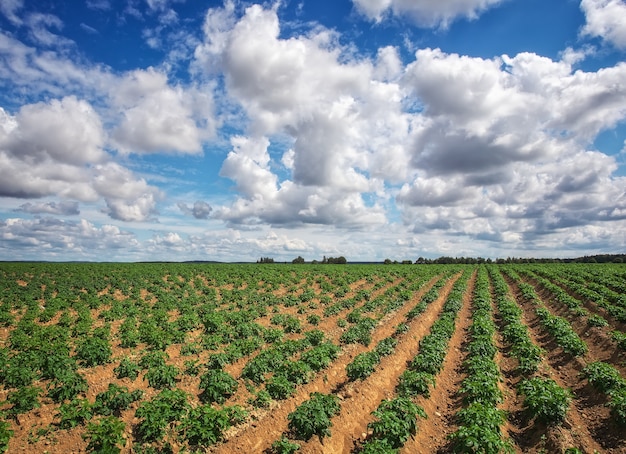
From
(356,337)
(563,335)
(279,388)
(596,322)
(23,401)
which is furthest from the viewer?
(596,322)

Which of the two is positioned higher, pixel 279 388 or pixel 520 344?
pixel 520 344

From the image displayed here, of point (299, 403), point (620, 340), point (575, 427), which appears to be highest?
point (620, 340)

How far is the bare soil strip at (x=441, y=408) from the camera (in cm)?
941

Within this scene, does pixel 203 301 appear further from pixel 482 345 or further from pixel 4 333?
pixel 482 345

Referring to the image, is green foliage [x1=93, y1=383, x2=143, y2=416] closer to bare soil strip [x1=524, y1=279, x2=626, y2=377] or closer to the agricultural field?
the agricultural field

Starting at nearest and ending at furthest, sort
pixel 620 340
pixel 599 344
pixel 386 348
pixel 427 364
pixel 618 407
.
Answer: pixel 618 407
pixel 427 364
pixel 386 348
pixel 620 340
pixel 599 344

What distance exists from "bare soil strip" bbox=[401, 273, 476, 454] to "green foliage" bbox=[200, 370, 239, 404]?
5.67 meters

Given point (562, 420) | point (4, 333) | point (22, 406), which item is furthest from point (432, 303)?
point (4, 333)

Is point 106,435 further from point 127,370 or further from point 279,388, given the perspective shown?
point 127,370

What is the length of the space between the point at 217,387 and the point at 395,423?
228 inches

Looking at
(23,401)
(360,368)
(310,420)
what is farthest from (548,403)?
(23,401)

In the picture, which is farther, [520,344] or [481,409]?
[520,344]

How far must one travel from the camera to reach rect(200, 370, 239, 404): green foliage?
435 inches

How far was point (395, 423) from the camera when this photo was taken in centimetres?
859
